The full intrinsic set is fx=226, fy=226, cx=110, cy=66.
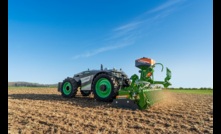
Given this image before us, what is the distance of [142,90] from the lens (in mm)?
8969

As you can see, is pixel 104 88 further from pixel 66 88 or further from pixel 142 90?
pixel 66 88

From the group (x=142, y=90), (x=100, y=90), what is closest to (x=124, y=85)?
(x=100, y=90)

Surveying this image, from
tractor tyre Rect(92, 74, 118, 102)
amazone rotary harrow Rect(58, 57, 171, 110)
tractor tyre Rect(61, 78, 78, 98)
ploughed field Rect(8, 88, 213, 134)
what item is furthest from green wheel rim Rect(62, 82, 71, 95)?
ploughed field Rect(8, 88, 213, 134)

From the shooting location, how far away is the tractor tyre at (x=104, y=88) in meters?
10.6

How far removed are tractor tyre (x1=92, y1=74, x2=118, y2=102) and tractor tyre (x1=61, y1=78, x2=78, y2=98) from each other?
84.5 inches

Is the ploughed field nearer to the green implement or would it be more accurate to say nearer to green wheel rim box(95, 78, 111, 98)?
the green implement

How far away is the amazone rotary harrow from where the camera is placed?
9281 mm

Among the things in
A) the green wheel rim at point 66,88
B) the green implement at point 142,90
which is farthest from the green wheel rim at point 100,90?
the green wheel rim at point 66,88

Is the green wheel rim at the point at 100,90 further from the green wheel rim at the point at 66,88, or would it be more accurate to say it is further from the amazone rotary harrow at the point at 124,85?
the green wheel rim at the point at 66,88
